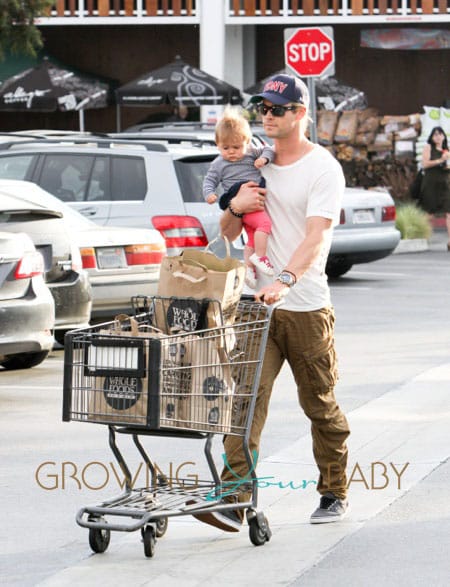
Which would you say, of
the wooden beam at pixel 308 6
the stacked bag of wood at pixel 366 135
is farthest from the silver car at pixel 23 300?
the wooden beam at pixel 308 6

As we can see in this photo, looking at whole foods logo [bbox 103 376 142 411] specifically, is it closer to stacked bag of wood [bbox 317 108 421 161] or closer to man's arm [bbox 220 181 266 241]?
man's arm [bbox 220 181 266 241]

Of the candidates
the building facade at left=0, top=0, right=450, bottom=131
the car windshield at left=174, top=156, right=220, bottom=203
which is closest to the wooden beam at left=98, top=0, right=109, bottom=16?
the building facade at left=0, top=0, right=450, bottom=131

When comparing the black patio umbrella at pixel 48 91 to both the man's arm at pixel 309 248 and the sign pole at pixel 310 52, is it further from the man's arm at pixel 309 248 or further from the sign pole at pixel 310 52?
the man's arm at pixel 309 248

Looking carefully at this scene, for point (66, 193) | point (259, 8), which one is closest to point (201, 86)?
point (259, 8)

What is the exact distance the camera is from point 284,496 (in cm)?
762

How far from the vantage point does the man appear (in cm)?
669

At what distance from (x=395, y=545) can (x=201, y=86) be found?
21.0 meters

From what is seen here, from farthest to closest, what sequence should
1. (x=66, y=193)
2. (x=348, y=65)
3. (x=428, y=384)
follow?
(x=348, y=65)
(x=66, y=193)
(x=428, y=384)

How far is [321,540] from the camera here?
6719 millimetres

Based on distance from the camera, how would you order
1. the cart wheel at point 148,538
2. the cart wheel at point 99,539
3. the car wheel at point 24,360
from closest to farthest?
the cart wheel at point 148,538 → the cart wheel at point 99,539 → the car wheel at point 24,360

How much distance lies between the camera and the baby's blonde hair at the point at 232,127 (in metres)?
6.96

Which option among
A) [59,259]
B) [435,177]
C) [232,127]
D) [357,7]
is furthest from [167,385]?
[357,7]

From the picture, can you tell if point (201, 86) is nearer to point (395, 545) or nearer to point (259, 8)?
point (259, 8)

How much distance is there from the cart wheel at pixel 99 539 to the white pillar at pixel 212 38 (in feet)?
76.2
